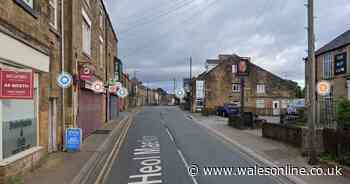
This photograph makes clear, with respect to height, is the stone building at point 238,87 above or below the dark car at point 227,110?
above

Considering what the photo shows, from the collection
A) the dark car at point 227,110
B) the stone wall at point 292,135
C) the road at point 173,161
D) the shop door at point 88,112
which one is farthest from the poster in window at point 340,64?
the shop door at point 88,112

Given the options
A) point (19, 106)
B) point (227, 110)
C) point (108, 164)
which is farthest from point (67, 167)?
point (227, 110)

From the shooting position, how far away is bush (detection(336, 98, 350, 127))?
14.7m

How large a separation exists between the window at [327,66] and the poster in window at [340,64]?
957mm

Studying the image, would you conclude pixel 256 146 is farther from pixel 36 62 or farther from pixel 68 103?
pixel 36 62

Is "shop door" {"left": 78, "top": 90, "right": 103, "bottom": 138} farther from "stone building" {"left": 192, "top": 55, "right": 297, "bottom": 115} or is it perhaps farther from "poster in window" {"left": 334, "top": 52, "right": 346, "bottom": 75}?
"stone building" {"left": 192, "top": 55, "right": 297, "bottom": 115}

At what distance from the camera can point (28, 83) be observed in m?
10.1

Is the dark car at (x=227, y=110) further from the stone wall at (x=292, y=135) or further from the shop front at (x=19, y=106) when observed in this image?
the shop front at (x=19, y=106)

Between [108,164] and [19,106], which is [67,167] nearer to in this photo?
[108,164]

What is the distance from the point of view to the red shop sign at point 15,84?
9250mm

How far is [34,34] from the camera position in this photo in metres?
12.4

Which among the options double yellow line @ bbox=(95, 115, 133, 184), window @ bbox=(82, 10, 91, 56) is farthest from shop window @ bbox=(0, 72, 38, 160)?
window @ bbox=(82, 10, 91, 56)

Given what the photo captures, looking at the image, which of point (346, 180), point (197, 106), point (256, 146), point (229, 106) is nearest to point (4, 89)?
point (346, 180)

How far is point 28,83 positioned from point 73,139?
6.63 metres
